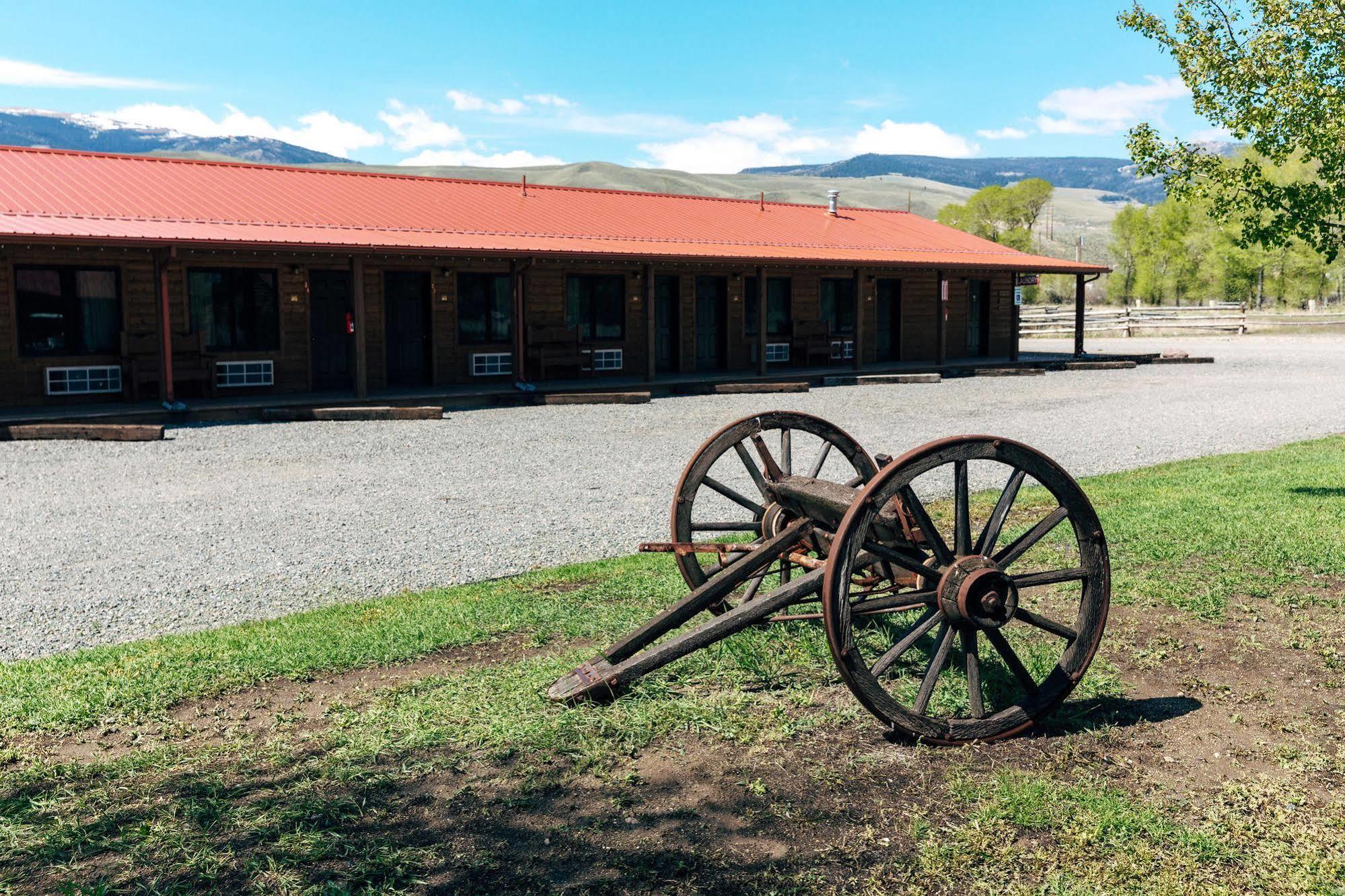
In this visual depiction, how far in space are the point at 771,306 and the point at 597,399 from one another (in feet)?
25.8

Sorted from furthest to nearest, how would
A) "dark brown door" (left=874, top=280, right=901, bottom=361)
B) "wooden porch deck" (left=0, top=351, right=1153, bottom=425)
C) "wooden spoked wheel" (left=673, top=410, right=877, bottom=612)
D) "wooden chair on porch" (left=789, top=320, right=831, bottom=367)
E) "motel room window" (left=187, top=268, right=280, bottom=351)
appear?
"dark brown door" (left=874, top=280, right=901, bottom=361) < "wooden chair on porch" (left=789, top=320, right=831, bottom=367) < "motel room window" (left=187, top=268, right=280, bottom=351) < "wooden porch deck" (left=0, top=351, right=1153, bottom=425) < "wooden spoked wheel" (left=673, top=410, right=877, bottom=612)

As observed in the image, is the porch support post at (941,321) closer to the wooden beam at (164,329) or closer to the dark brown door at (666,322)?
the dark brown door at (666,322)

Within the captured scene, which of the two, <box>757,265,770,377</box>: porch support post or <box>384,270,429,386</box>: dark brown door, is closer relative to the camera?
<box>384,270,429,386</box>: dark brown door

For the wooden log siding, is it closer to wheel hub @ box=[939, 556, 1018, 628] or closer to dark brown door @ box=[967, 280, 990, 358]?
dark brown door @ box=[967, 280, 990, 358]

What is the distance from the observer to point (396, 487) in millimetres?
10352

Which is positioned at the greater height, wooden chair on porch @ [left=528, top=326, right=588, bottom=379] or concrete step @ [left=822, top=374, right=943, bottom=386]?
wooden chair on porch @ [left=528, top=326, right=588, bottom=379]

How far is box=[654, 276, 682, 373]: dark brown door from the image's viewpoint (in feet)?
78.0

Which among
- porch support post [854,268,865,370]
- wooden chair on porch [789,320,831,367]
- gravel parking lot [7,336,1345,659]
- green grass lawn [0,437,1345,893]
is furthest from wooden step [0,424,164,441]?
porch support post [854,268,865,370]

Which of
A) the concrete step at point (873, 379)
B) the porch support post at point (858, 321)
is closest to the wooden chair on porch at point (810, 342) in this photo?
the porch support post at point (858, 321)

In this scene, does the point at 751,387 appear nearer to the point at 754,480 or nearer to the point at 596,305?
the point at 596,305

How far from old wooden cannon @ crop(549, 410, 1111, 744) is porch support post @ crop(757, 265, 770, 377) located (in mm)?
16904

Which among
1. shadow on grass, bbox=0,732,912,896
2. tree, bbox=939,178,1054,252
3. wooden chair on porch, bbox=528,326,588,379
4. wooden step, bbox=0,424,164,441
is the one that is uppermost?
tree, bbox=939,178,1054,252

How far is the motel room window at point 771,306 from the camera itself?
2475cm

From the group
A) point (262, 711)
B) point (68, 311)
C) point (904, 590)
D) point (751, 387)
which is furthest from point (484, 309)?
point (262, 711)
